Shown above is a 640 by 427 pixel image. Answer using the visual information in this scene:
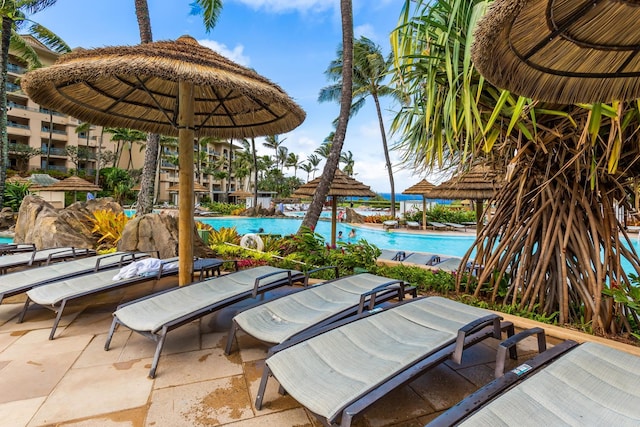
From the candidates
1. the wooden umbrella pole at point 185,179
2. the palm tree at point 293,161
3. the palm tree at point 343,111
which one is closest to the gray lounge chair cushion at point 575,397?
the wooden umbrella pole at point 185,179

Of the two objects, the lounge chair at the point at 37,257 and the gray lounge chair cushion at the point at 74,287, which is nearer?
the gray lounge chair cushion at the point at 74,287

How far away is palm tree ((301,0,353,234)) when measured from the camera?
263 inches

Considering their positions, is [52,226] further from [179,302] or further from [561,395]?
[561,395]

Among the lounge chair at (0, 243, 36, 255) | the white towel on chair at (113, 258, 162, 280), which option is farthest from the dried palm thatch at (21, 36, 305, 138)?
the lounge chair at (0, 243, 36, 255)

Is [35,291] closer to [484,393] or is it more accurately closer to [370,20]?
[484,393]

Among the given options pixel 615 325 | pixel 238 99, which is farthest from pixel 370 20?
pixel 615 325

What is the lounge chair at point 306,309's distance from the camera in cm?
235

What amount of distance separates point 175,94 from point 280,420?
13.9ft

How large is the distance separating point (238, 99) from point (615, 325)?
496 centimetres

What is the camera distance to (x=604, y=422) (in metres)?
1.38

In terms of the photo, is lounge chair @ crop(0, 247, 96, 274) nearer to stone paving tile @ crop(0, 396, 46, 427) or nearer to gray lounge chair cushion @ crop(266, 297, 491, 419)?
stone paving tile @ crop(0, 396, 46, 427)

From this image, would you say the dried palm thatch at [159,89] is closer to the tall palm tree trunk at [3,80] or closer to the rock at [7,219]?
the tall palm tree trunk at [3,80]

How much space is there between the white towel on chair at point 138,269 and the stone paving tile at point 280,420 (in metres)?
2.44

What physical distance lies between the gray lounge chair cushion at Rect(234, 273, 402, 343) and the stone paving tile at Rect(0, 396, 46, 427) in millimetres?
1268
